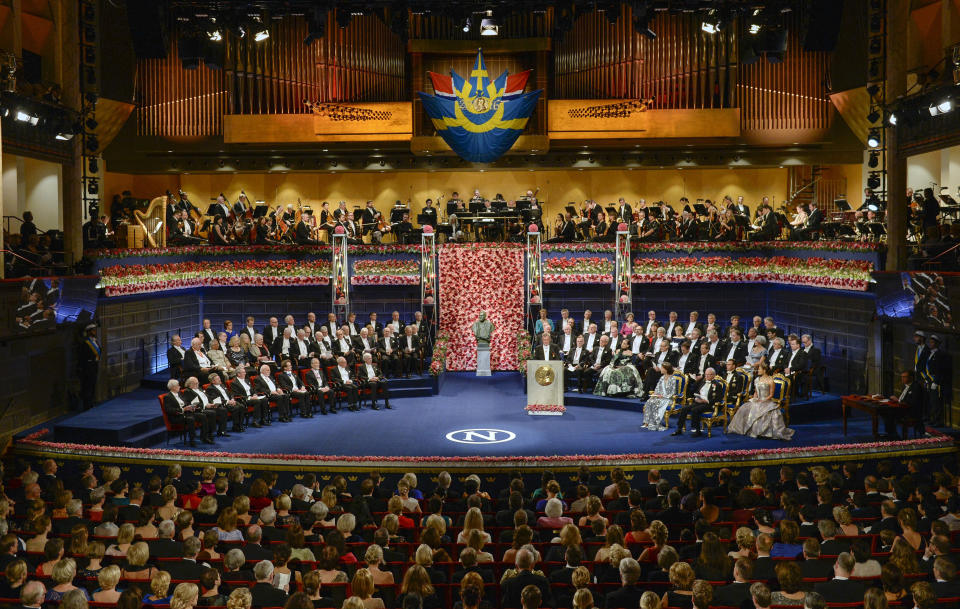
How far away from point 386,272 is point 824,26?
12.0m

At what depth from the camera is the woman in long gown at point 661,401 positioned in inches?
556

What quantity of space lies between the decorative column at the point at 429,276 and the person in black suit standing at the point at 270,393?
5188 mm

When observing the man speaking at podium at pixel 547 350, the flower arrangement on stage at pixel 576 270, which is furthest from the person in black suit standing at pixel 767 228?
the man speaking at podium at pixel 547 350

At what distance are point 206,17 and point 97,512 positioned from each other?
1149 cm

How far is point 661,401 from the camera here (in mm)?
14133

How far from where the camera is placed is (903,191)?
16078 mm

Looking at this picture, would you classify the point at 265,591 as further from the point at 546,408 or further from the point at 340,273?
the point at 340,273

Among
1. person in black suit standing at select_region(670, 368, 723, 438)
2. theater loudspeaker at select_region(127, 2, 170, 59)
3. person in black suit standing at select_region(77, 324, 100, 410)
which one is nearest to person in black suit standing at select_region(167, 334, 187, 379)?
person in black suit standing at select_region(77, 324, 100, 410)

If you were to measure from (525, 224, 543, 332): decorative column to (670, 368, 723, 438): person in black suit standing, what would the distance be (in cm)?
591

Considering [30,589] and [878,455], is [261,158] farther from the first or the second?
[30,589]

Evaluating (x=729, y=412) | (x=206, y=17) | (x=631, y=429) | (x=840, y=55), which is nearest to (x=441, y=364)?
(x=631, y=429)

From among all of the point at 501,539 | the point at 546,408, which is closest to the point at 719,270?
the point at 546,408

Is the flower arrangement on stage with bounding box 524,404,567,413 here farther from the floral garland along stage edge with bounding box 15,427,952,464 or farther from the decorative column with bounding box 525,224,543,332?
the decorative column with bounding box 525,224,543,332

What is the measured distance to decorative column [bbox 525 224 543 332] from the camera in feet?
64.2
